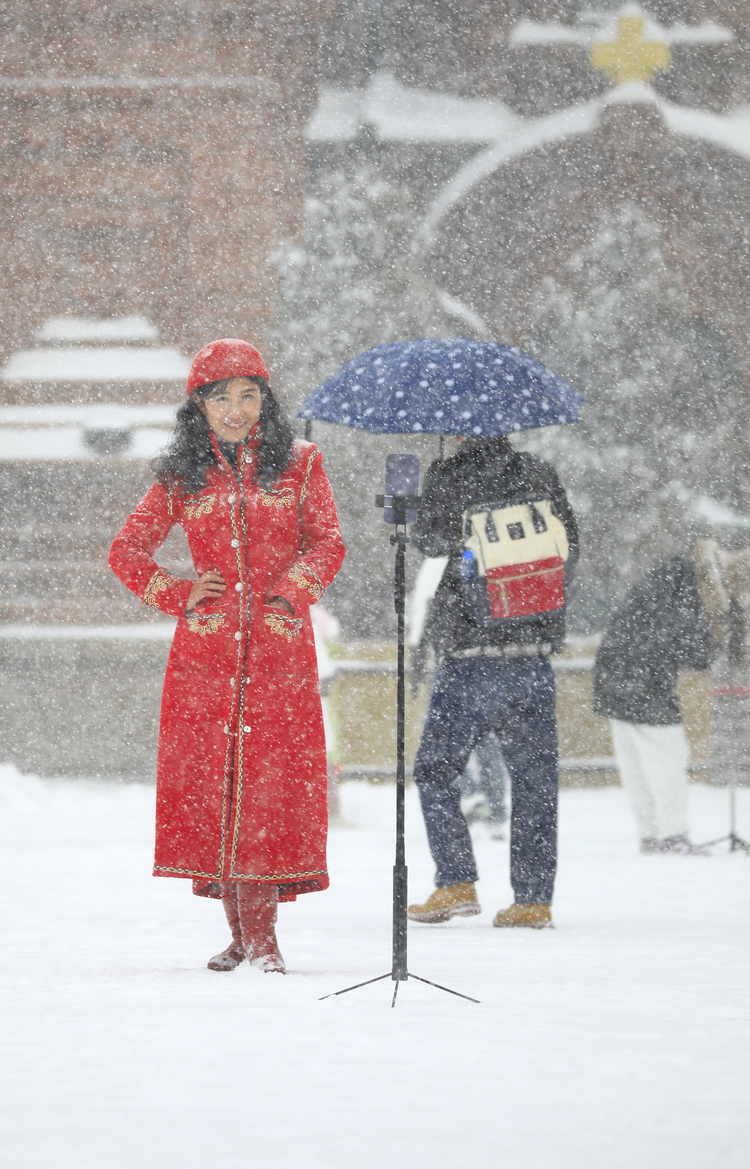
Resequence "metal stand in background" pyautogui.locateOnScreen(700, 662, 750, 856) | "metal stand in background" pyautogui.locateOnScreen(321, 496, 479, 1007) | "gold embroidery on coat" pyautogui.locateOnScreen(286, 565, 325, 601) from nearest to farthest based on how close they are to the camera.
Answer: "metal stand in background" pyautogui.locateOnScreen(321, 496, 479, 1007)
"gold embroidery on coat" pyautogui.locateOnScreen(286, 565, 325, 601)
"metal stand in background" pyautogui.locateOnScreen(700, 662, 750, 856)

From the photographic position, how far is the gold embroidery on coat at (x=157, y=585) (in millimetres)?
4340

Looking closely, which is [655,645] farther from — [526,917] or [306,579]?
[306,579]

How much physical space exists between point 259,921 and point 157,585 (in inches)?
36.7

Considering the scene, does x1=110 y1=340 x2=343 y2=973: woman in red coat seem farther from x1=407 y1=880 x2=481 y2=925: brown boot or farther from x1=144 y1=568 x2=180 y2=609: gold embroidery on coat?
x1=407 y1=880 x2=481 y2=925: brown boot

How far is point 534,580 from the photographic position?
5309mm

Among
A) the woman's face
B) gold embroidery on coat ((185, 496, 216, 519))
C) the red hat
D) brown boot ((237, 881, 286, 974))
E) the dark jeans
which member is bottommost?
brown boot ((237, 881, 286, 974))

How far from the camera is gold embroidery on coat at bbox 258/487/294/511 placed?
173 inches

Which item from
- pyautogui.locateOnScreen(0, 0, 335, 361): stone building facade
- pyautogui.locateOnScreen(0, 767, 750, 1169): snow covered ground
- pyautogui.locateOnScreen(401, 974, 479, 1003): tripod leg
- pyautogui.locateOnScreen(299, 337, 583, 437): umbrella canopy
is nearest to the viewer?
pyautogui.locateOnScreen(0, 767, 750, 1169): snow covered ground

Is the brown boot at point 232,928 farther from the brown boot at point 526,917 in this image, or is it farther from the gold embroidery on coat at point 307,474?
the brown boot at point 526,917

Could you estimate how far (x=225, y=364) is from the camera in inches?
173

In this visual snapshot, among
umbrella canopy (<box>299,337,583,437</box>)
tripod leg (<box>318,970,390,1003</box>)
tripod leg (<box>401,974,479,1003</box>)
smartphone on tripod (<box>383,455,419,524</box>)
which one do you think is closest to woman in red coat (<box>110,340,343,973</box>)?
smartphone on tripod (<box>383,455,419,524</box>)

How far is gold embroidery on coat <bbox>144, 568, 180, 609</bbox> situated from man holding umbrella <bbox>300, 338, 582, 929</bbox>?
41.4 inches

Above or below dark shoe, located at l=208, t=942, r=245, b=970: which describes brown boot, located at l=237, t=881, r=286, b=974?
above

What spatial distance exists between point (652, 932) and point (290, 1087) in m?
2.56
